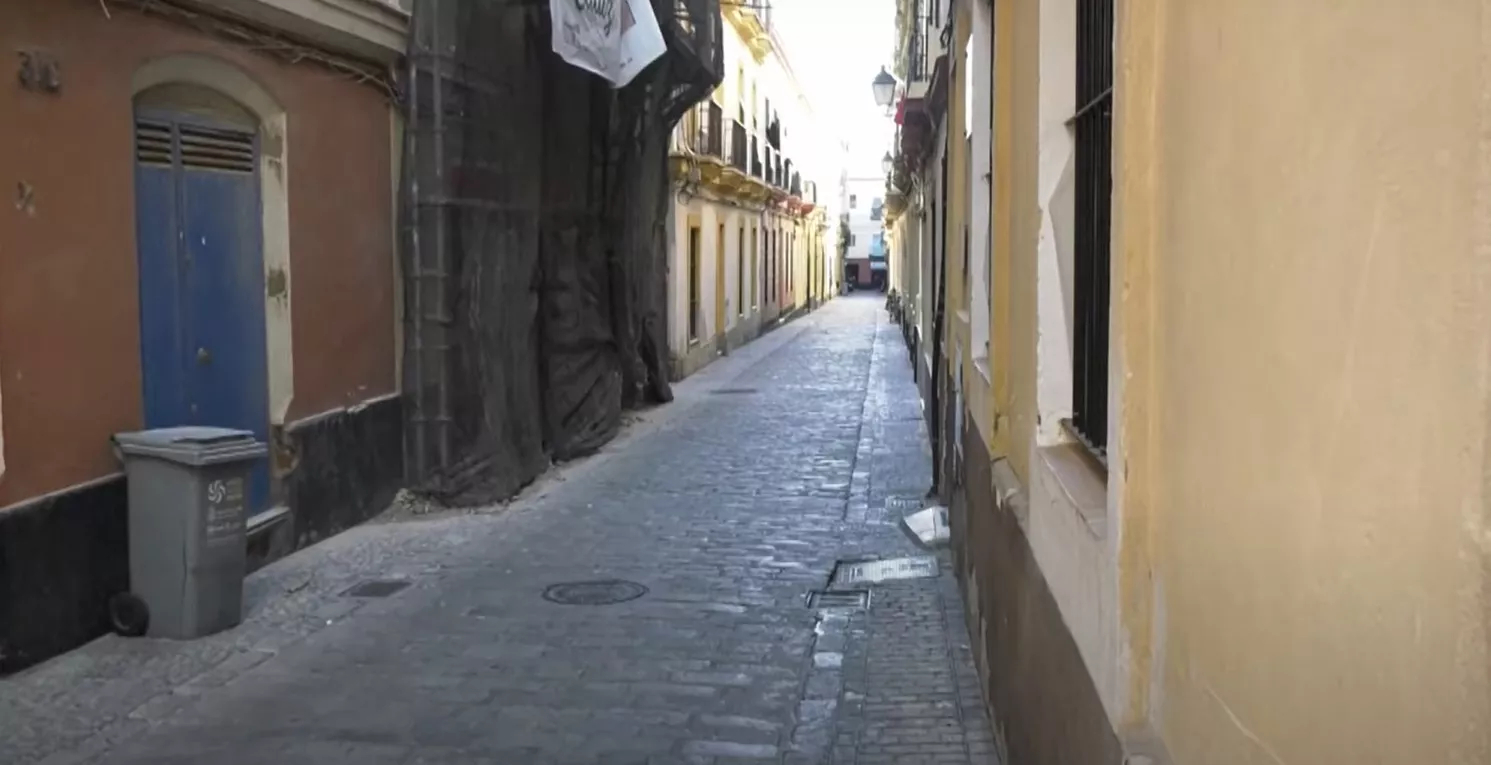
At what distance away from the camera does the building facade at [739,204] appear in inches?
915

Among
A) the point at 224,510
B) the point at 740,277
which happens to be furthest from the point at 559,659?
the point at 740,277

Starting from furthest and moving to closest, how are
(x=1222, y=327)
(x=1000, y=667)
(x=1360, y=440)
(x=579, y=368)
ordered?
1. (x=579, y=368)
2. (x=1000, y=667)
3. (x=1222, y=327)
4. (x=1360, y=440)

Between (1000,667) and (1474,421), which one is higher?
(1474,421)

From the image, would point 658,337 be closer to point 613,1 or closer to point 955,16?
point 613,1

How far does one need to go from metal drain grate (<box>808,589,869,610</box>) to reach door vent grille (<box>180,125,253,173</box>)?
169 inches

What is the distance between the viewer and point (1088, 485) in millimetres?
3686

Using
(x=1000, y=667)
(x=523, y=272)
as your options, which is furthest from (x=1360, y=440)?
(x=523, y=272)

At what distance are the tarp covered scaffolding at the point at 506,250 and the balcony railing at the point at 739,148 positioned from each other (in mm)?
12790

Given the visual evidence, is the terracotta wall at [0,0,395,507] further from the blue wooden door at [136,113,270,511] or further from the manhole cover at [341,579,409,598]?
the manhole cover at [341,579,409,598]

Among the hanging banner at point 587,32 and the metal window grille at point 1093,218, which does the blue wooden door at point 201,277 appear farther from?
the metal window grille at point 1093,218

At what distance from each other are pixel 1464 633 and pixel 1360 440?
12.7 inches

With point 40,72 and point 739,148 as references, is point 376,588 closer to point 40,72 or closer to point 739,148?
point 40,72

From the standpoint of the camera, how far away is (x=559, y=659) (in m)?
6.77

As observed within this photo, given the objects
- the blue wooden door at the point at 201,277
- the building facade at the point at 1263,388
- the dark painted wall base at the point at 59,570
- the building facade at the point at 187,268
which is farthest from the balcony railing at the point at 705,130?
the building facade at the point at 1263,388
